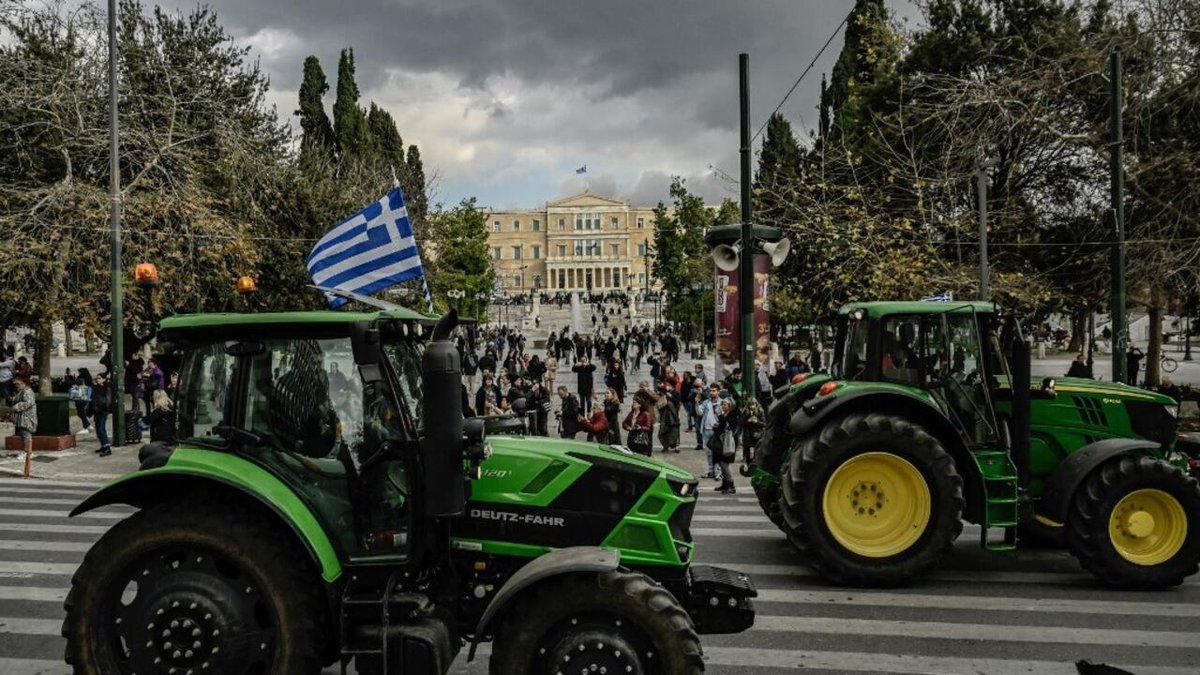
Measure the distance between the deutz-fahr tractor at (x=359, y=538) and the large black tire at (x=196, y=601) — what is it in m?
0.01

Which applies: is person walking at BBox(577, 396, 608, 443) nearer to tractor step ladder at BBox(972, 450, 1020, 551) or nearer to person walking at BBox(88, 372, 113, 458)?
tractor step ladder at BBox(972, 450, 1020, 551)

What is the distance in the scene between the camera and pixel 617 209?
16412 cm

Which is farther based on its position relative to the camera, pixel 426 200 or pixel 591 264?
pixel 591 264

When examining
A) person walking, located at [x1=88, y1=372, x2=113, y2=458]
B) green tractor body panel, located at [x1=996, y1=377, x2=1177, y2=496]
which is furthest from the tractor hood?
person walking, located at [x1=88, y1=372, x2=113, y2=458]

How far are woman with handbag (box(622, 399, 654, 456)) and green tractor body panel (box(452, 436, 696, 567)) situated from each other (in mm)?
11032

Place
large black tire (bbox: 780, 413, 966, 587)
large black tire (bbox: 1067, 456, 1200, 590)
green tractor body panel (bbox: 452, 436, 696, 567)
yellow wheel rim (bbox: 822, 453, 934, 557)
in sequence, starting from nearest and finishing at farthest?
green tractor body panel (bbox: 452, 436, 696, 567) → large black tire (bbox: 1067, 456, 1200, 590) → large black tire (bbox: 780, 413, 966, 587) → yellow wheel rim (bbox: 822, 453, 934, 557)

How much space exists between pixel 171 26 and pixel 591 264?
426 ft

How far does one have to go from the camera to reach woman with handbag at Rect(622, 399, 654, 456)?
16.7 metres

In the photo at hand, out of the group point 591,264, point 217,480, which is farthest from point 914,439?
point 591,264

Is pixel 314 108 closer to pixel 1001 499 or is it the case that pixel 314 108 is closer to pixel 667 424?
pixel 667 424

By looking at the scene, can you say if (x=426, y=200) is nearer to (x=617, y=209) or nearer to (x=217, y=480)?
(x=217, y=480)

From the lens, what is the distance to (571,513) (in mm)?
5512

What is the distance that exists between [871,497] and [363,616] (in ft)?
17.5

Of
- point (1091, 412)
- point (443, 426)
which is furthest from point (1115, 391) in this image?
point (443, 426)
